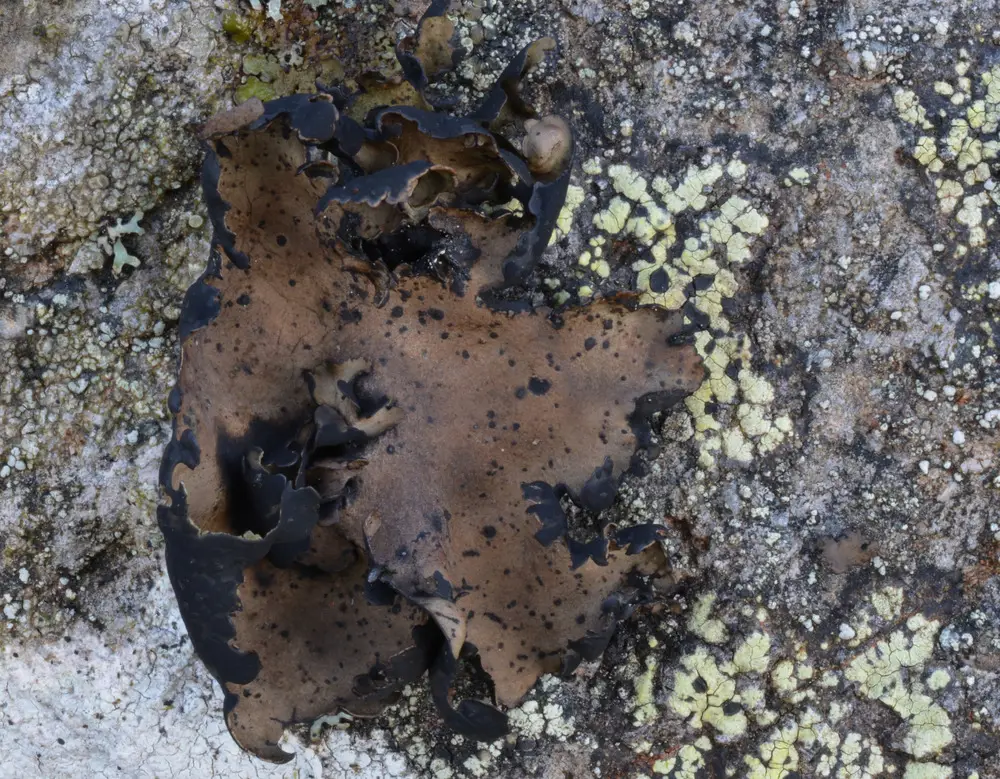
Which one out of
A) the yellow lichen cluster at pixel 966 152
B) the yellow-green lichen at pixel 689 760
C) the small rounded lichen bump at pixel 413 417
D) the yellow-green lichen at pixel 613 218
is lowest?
the yellow-green lichen at pixel 689 760

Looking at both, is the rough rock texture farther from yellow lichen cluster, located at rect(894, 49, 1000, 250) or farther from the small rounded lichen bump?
the small rounded lichen bump

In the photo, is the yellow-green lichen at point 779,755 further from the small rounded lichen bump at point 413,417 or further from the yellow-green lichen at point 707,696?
the small rounded lichen bump at point 413,417

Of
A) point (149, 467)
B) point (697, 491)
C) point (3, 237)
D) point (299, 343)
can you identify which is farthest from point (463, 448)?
point (3, 237)

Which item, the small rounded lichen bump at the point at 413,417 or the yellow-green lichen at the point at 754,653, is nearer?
the small rounded lichen bump at the point at 413,417

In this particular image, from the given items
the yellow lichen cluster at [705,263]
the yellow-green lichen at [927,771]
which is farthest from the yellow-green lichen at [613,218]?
the yellow-green lichen at [927,771]

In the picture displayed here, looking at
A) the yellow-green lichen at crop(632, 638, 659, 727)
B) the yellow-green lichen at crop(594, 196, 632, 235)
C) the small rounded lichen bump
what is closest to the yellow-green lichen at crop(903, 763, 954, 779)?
the yellow-green lichen at crop(632, 638, 659, 727)

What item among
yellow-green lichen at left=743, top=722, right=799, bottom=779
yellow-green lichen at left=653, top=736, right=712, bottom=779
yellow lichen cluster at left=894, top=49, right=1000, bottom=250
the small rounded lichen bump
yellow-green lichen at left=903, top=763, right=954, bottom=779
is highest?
yellow lichen cluster at left=894, top=49, right=1000, bottom=250
